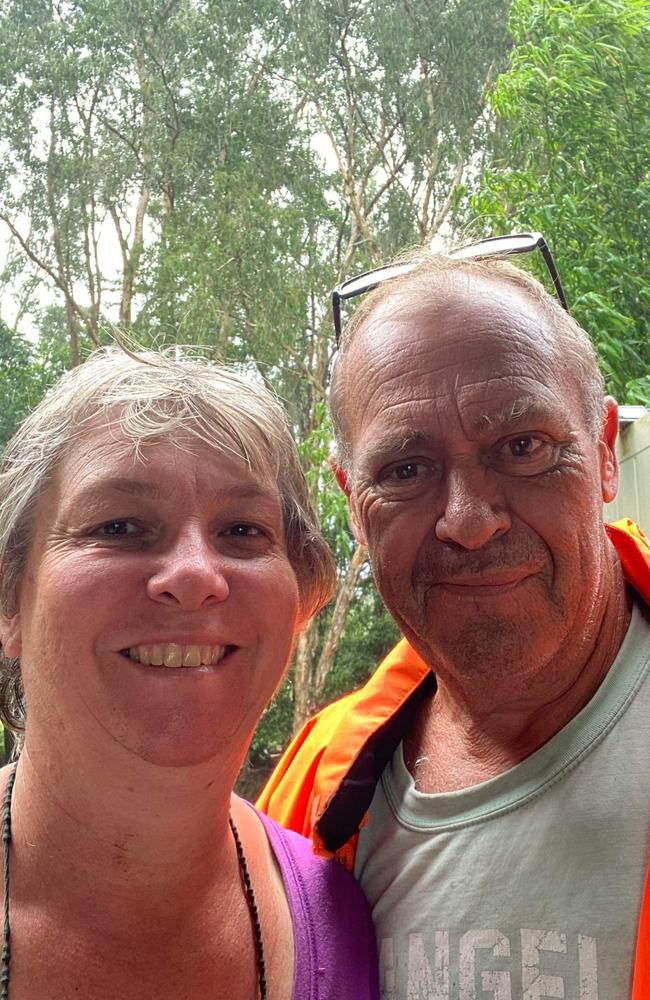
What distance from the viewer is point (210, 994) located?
108cm

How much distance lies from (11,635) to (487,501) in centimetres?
64

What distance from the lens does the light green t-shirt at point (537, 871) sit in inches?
41.1

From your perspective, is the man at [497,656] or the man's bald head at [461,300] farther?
the man's bald head at [461,300]

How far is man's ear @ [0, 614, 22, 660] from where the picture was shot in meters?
1.10

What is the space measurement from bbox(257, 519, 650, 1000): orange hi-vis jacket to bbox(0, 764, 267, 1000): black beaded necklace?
0.15m

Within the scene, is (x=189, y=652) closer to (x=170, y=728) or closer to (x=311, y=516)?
(x=170, y=728)

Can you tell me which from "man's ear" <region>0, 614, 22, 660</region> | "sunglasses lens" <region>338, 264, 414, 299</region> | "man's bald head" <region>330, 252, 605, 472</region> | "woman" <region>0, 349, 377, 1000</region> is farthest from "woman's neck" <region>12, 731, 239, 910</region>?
"sunglasses lens" <region>338, 264, 414, 299</region>

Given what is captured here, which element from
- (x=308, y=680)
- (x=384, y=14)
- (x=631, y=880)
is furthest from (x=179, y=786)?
(x=384, y=14)

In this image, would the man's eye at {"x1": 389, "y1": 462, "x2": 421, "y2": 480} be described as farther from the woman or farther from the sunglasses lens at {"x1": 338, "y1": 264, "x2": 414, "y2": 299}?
the sunglasses lens at {"x1": 338, "y1": 264, "x2": 414, "y2": 299}

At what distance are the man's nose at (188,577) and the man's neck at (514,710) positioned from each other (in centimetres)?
44

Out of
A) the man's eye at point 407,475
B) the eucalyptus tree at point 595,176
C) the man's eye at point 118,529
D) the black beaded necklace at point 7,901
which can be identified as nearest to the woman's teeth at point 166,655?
the man's eye at point 118,529

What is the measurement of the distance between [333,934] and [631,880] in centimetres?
39

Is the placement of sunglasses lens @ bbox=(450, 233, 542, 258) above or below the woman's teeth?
above

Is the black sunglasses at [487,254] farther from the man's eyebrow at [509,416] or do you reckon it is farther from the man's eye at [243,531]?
the man's eye at [243,531]
